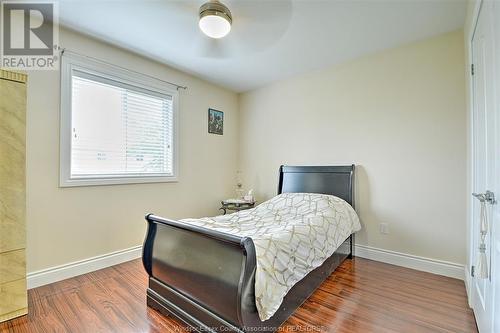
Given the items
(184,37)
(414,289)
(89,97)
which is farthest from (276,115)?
(414,289)

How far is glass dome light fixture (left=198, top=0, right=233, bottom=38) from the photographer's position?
2.03m

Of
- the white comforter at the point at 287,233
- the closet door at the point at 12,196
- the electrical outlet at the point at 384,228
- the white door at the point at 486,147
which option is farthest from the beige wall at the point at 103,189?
the white door at the point at 486,147

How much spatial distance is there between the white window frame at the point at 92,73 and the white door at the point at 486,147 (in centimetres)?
317

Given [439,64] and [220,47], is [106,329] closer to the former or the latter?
[220,47]

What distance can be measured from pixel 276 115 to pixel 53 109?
9.22 feet

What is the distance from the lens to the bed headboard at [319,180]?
315cm

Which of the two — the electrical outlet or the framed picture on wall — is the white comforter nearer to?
the electrical outlet

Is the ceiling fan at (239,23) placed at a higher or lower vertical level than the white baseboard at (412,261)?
higher

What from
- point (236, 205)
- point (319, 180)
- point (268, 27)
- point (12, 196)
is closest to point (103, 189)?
point (12, 196)

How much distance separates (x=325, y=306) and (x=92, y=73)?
126 inches

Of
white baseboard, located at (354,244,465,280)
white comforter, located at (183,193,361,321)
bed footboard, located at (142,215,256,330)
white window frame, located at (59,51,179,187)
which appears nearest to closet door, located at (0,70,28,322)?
white window frame, located at (59,51,179,187)

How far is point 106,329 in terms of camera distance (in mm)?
1749

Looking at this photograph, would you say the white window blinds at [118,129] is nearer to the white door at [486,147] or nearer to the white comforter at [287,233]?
the white comforter at [287,233]

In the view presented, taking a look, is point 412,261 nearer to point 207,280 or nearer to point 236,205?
point 236,205
